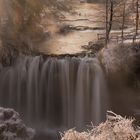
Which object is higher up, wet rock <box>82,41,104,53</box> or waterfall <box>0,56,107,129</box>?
wet rock <box>82,41,104,53</box>

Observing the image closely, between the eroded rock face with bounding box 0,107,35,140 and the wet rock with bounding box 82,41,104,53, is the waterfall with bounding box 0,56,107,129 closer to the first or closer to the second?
the wet rock with bounding box 82,41,104,53

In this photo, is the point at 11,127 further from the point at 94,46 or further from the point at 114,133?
the point at 114,133

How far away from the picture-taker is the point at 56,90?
21984 mm

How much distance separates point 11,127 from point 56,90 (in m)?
5.47

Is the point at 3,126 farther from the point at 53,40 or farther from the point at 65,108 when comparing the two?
the point at 53,40

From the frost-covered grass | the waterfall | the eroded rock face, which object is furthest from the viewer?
the waterfall

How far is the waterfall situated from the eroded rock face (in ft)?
14.0

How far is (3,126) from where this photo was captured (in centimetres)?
1655

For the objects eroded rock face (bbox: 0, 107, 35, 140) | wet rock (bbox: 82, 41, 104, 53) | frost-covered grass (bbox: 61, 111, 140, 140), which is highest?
wet rock (bbox: 82, 41, 104, 53)

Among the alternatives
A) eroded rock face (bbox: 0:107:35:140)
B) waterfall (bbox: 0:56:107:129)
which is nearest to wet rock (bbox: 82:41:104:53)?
waterfall (bbox: 0:56:107:129)

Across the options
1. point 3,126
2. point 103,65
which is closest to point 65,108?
point 103,65

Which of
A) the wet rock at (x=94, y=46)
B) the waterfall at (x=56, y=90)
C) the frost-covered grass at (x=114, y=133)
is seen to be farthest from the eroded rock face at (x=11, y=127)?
the frost-covered grass at (x=114, y=133)

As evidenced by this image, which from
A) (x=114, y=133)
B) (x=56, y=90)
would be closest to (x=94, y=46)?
(x=56, y=90)

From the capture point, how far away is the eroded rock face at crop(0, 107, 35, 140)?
651 inches
